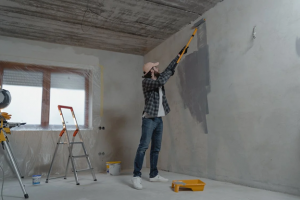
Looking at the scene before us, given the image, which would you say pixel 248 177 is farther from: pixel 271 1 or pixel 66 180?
pixel 66 180

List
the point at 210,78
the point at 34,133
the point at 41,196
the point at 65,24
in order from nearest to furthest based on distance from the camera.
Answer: the point at 41,196
the point at 210,78
the point at 65,24
the point at 34,133

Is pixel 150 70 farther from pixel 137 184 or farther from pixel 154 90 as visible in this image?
pixel 137 184

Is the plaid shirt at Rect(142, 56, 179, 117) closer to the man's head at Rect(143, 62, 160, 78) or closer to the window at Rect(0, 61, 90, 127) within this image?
the man's head at Rect(143, 62, 160, 78)

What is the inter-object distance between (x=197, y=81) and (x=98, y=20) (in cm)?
157

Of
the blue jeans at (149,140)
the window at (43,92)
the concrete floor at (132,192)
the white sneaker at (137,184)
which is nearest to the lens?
the concrete floor at (132,192)

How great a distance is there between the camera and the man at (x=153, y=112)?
246cm

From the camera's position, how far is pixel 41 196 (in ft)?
6.95

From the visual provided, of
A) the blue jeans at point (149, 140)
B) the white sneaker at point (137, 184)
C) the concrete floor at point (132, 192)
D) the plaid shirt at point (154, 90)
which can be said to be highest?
the plaid shirt at point (154, 90)

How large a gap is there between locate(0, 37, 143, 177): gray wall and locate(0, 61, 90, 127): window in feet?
0.41

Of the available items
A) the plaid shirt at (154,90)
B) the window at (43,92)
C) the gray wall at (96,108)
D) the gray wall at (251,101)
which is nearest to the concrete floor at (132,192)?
the gray wall at (251,101)

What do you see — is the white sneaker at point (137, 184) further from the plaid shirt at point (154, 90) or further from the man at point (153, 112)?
the plaid shirt at point (154, 90)

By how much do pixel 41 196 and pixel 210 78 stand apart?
2.19m

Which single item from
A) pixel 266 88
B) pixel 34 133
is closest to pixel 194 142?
pixel 266 88

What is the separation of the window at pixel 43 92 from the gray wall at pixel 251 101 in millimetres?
1816
